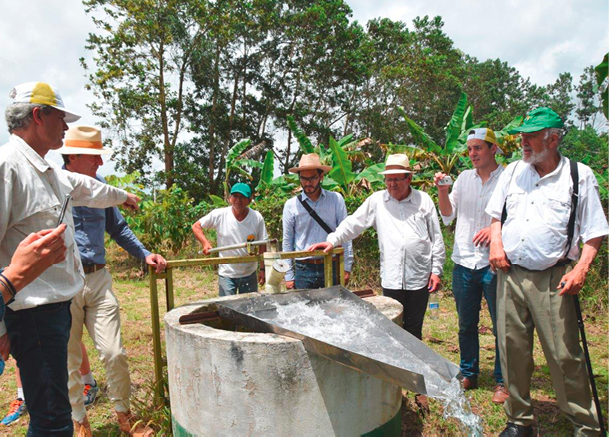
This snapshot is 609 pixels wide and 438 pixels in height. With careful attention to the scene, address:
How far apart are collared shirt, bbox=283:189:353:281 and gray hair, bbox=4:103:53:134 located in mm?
2387

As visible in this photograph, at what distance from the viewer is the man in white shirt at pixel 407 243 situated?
357 centimetres

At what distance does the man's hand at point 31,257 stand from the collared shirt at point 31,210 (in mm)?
429

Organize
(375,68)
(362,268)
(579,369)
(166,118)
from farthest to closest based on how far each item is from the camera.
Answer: (375,68) → (166,118) → (362,268) → (579,369)

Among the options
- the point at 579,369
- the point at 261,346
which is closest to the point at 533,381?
the point at 579,369

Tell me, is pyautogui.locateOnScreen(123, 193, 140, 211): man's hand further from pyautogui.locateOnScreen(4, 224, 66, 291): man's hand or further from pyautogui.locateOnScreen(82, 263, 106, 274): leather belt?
pyautogui.locateOnScreen(4, 224, 66, 291): man's hand

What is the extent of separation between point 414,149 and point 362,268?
320 cm

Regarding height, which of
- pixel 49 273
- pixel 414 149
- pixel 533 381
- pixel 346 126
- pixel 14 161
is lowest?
pixel 533 381

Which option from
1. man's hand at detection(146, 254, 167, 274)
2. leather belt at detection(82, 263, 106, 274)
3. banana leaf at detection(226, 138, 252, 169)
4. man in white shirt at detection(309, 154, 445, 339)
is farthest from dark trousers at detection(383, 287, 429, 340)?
banana leaf at detection(226, 138, 252, 169)

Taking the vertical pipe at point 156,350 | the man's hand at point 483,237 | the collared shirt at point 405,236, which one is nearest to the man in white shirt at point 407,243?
the collared shirt at point 405,236

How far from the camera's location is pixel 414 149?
30.7ft

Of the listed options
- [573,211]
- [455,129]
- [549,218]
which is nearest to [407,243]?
[549,218]

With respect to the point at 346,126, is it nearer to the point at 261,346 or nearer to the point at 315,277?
the point at 315,277

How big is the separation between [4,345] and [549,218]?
9.76 ft

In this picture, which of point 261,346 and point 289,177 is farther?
point 289,177
